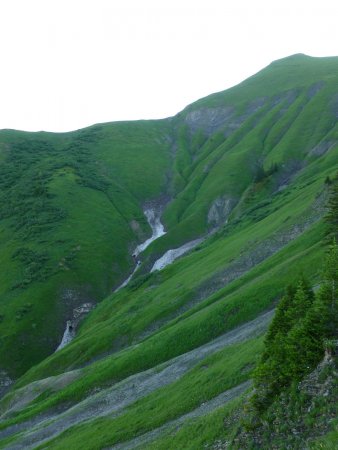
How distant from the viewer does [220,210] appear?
482 ft

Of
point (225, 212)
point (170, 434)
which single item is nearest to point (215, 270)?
point (170, 434)

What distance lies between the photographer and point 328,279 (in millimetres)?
24312

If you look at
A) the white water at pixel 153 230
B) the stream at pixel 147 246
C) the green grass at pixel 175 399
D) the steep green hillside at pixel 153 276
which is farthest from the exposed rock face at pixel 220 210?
the green grass at pixel 175 399

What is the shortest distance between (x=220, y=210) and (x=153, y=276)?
189 feet

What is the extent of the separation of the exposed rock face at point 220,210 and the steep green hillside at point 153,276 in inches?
20.5

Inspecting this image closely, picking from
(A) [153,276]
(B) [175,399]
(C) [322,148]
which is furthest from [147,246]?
(B) [175,399]

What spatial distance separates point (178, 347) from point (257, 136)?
14269 cm

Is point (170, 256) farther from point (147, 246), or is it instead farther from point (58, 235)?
point (58, 235)

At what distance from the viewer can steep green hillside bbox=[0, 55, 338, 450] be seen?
40469 mm

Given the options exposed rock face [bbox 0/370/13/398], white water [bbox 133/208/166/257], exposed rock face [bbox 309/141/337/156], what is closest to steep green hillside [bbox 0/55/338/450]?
exposed rock face [bbox 309/141/337/156]

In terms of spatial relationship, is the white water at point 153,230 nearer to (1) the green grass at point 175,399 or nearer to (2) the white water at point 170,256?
(2) the white water at point 170,256

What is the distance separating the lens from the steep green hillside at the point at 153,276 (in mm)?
40469

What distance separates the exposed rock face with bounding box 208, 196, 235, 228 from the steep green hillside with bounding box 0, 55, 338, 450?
1.71 feet

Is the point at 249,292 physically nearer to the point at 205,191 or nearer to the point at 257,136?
the point at 205,191
